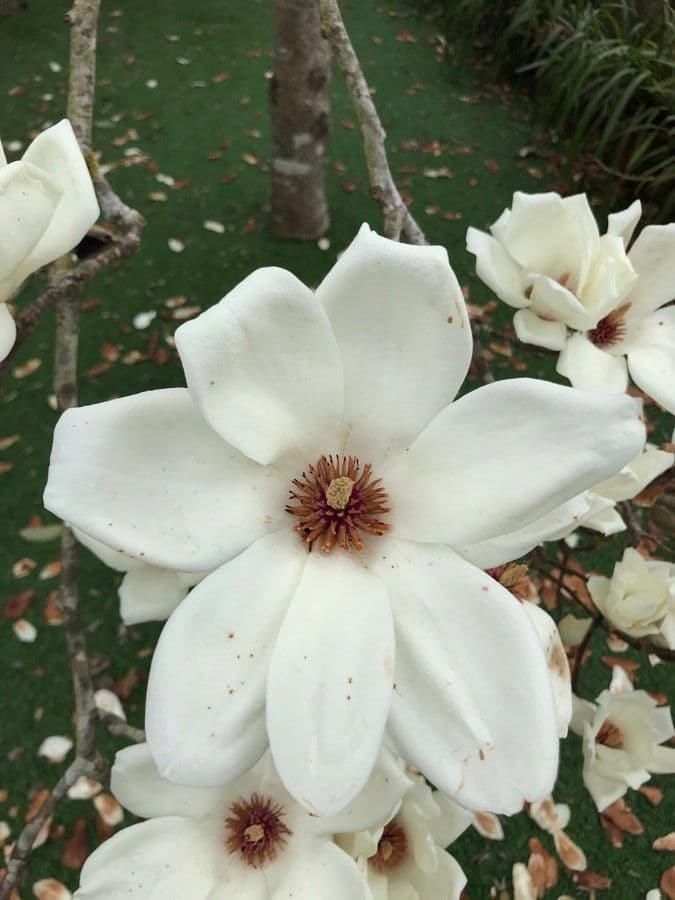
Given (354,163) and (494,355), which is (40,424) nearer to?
(494,355)

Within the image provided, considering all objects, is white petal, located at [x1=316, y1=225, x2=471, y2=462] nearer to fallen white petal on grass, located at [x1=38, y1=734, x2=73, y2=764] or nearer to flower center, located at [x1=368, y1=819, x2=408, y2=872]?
flower center, located at [x1=368, y1=819, x2=408, y2=872]

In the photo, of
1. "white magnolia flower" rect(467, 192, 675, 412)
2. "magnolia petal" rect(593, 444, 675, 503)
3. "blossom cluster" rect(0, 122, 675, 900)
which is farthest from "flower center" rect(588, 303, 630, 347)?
"blossom cluster" rect(0, 122, 675, 900)

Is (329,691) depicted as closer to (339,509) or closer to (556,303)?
(339,509)

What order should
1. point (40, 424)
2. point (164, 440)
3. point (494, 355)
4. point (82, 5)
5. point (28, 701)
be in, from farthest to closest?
point (494, 355) → point (40, 424) → point (28, 701) → point (82, 5) → point (164, 440)

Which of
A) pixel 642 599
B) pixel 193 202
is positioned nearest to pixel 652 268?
pixel 642 599

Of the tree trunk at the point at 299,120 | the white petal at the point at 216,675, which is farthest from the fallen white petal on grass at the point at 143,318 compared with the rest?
the white petal at the point at 216,675

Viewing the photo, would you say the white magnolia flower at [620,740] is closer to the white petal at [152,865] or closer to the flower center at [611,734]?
the flower center at [611,734]

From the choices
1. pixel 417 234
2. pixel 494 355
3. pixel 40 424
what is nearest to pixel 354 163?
pixel 494 355
